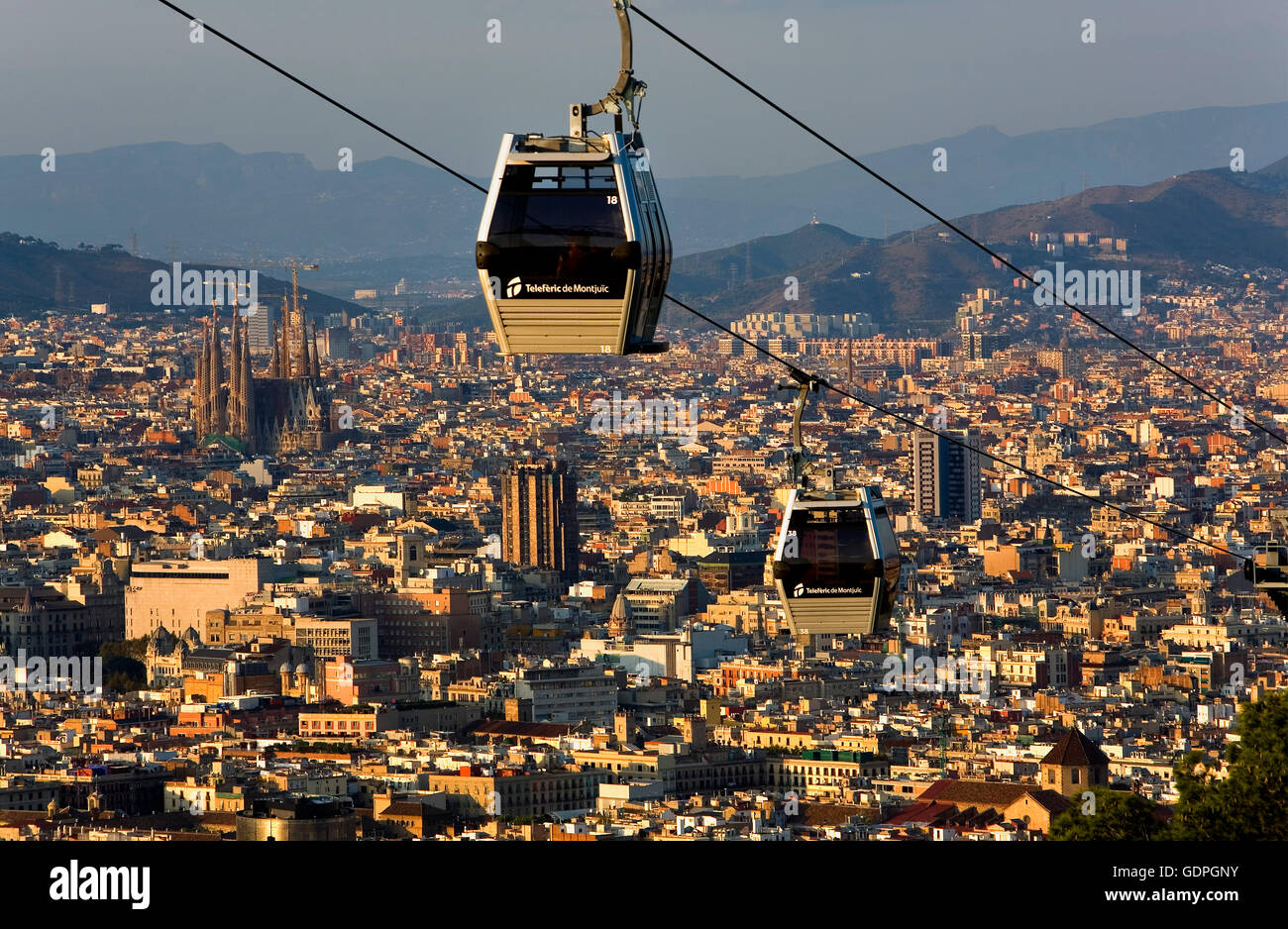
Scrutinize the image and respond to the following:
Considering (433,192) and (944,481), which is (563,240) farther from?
(433,192)

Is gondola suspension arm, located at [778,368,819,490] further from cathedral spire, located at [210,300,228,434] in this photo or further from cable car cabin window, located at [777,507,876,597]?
cathedral spire, located at [210,300,228,434]

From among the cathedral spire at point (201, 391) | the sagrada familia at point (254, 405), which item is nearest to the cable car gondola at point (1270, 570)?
the sagrada familia at point (254, 405)

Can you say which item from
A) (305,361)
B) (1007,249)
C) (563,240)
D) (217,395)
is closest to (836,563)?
(563,240)

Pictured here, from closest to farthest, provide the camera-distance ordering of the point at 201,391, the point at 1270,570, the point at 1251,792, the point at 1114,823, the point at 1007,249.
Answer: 1. the point at 1270,570
2. the point at 1251,792
3. the point at 1114,823
4. the point at 201,391
5. the point at 1007,249

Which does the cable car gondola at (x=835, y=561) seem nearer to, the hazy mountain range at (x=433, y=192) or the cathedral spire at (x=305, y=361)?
the cathedral spire at (x=305, y=361)

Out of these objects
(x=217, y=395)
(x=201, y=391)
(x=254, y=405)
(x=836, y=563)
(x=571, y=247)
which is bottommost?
(x=836, y=563)
